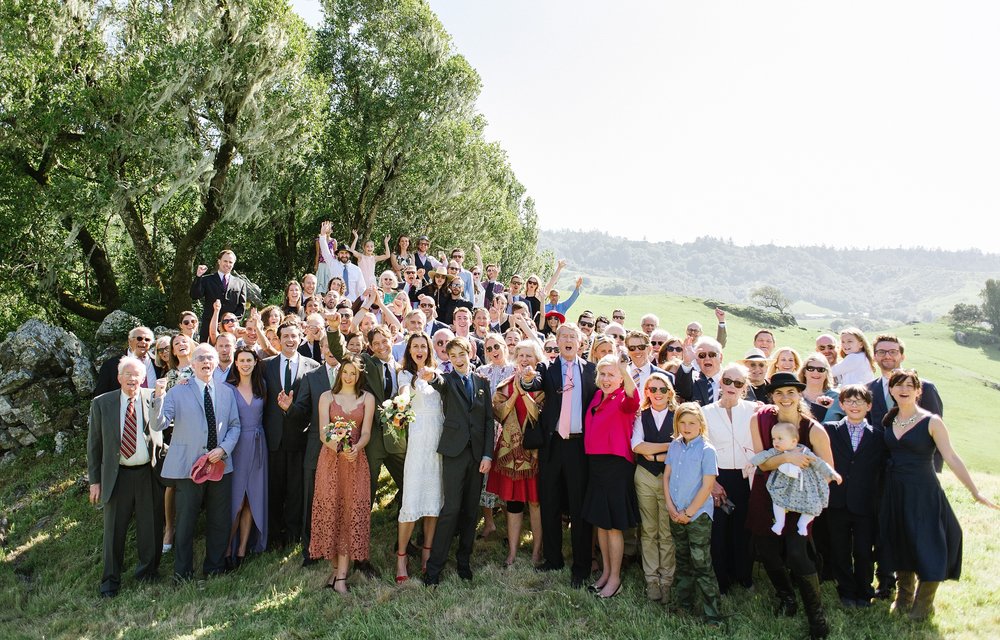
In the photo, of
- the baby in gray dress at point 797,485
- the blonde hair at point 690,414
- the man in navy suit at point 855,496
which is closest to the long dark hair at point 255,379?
the blonde hair at point 690,414

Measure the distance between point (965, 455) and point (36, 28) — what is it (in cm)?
3442

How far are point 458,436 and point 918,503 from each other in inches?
161

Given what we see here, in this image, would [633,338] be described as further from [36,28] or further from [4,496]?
[36,28]

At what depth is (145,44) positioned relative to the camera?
12.4 metres

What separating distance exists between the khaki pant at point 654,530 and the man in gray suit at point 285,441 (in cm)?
378

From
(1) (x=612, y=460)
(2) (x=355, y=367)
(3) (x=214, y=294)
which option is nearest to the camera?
(1) (x=612, y=460)

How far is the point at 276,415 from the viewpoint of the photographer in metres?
6.74

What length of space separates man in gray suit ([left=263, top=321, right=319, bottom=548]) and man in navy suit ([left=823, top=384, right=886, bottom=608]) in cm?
539

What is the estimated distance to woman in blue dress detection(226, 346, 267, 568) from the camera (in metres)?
6.58

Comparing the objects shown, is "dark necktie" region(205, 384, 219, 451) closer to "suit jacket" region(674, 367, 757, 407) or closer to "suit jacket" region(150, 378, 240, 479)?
"suit jacket" region(150, 378, 240, 479)

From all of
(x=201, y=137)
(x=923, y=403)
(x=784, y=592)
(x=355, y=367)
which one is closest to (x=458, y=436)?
(x=355, y=367)

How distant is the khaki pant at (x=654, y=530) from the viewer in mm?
5414

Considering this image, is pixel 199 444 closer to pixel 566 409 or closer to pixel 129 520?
pixel 129 520

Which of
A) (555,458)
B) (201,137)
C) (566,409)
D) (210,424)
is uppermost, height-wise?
(201,137)
